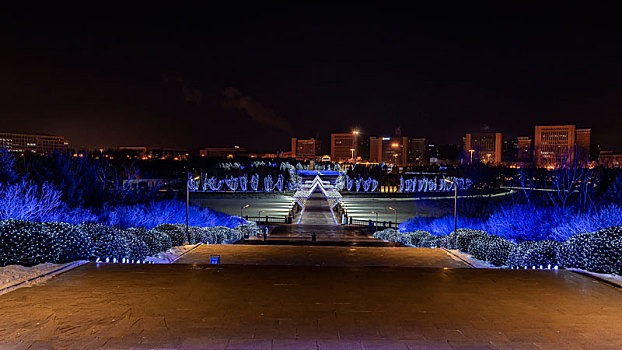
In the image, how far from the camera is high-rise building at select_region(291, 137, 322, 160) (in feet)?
631

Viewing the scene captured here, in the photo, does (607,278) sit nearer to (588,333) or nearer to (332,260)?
(588,333)

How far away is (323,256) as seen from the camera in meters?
10.8

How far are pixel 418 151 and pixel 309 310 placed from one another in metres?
171

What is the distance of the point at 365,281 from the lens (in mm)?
5883

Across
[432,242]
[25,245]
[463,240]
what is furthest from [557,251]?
[25,245]

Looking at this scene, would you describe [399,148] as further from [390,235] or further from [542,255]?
[542,255]

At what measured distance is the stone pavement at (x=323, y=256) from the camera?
9.59m

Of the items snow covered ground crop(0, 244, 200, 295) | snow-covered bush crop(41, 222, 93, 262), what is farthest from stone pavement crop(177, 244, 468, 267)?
snow covered ground crop(0, 244, 200, 295)

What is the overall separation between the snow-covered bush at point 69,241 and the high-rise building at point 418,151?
541ft

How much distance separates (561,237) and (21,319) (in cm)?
1342

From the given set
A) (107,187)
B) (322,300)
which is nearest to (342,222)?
(107,187)

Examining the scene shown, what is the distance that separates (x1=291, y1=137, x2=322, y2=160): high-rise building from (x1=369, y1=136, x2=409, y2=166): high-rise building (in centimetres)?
2807

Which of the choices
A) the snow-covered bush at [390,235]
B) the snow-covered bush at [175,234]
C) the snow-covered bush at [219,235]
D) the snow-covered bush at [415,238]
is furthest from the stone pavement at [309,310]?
the snow-covered bush at [390,235]

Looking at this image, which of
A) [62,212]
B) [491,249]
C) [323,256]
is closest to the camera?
[491,249]
